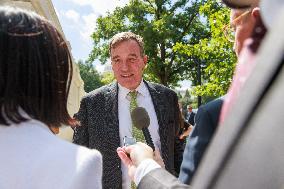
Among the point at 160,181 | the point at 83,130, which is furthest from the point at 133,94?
the point at 160,181

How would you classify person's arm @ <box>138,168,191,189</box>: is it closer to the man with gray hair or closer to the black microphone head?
the black microphone head

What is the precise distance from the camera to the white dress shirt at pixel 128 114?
3814mm

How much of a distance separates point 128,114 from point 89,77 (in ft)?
305

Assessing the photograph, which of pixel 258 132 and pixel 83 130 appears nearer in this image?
pixel 258 132

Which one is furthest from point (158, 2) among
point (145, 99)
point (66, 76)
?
point (66, 76)

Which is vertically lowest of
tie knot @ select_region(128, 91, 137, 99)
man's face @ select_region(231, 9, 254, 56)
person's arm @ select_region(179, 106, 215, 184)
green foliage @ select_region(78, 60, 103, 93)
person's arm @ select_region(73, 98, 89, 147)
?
green foliage @ select_region(78, 60, 103, 93)

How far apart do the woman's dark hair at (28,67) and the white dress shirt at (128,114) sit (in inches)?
90.2

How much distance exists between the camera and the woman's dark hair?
1434mm

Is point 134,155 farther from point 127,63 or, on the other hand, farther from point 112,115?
point 127,63

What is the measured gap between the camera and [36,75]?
1.47m

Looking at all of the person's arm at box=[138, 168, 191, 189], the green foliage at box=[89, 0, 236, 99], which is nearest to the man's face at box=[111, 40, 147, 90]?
the person's arm at box=[138, 168, 191, 189]

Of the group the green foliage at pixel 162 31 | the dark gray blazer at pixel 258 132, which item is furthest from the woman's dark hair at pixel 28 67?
Answer: the green foliage at pixel 162 31

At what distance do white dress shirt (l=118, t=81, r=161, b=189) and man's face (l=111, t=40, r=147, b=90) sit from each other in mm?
66

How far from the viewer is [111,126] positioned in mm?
3844
